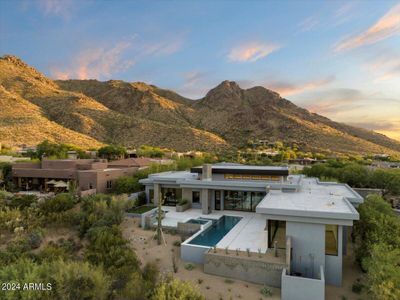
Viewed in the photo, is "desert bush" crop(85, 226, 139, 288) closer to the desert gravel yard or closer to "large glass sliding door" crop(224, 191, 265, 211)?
the desert gravel yard

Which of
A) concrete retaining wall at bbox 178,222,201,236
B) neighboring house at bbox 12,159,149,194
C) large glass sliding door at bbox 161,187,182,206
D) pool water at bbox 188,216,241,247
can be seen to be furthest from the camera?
neighboring house at bbox 12,159,149,194

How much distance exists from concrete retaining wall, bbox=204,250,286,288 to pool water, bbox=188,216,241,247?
2300mm

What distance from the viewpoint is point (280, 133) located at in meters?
104

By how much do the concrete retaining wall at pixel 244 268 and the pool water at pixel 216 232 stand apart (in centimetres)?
230

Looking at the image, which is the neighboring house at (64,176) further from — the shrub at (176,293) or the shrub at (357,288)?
the shrub at (357,288)

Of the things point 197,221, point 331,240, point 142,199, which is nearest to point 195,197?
point 197,221

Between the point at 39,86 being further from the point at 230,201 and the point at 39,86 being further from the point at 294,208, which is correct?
the point at 294,208

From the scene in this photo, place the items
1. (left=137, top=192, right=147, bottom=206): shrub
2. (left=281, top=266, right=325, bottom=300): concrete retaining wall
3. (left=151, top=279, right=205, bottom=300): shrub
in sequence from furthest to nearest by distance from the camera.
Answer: (left=137, top=192, right=147, bottom=206): shrub
(left=281, top=266, right=325, bottom=300): concrete retaining wall
(left=151, top=279, right=205, bottom=300): shrub

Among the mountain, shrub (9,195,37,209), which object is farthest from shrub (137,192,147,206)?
the mountain

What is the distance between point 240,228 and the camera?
21.4 metres

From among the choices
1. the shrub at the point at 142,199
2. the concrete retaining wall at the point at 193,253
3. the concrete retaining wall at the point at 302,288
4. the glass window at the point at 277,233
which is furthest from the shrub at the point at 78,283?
the shrub at the point at 142,199

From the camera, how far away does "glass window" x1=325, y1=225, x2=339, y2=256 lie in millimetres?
15474

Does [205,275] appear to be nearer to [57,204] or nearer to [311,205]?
[311,205]

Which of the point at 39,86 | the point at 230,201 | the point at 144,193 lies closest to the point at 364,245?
the point at 230,201
